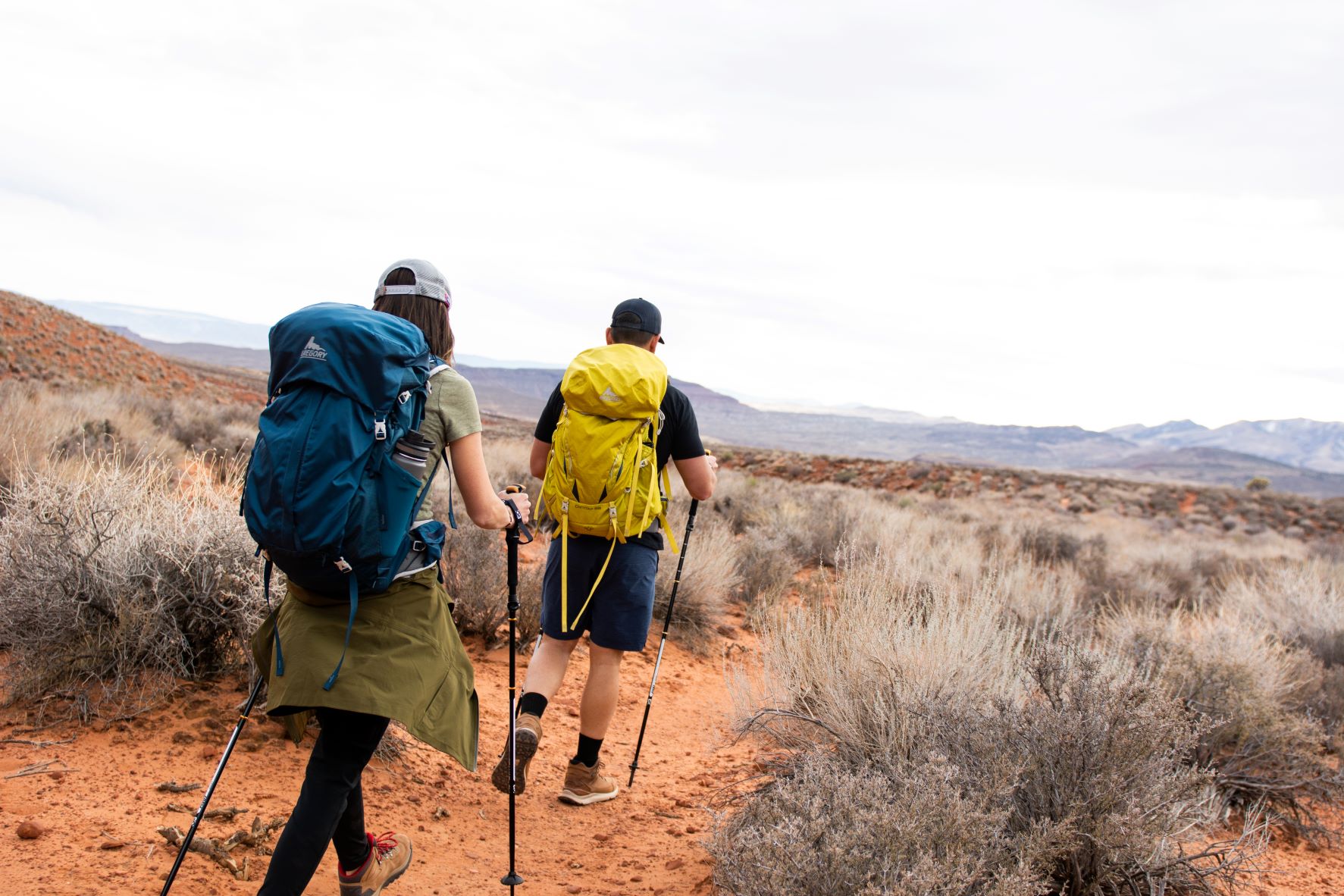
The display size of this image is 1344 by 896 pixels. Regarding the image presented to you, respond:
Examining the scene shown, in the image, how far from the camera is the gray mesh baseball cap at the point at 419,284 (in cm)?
248

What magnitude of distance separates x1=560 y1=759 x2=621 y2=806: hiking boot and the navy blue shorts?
2.15ft

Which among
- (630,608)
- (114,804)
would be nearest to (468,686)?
(630,608)

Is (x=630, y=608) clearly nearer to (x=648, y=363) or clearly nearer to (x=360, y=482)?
(x=648, y=363)

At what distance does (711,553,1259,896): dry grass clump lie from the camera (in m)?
2.54

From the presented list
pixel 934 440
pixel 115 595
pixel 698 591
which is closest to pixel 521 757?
pixel 115 595

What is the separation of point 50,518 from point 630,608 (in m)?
2.79

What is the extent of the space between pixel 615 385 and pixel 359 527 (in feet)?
4.71

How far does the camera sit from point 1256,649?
6203 millimetres

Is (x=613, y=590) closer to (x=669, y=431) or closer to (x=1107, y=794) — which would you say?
A: (x=669, y=431)

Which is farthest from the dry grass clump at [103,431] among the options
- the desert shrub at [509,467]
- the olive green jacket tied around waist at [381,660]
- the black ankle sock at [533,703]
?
the olive green jacket tied around waist at [381,660]

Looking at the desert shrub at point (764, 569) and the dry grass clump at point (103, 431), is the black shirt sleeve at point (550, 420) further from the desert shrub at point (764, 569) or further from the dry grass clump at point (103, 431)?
the desert shrub at point (764, 569)

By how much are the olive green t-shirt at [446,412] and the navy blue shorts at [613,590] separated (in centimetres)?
135

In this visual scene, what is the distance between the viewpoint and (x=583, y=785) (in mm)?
3984

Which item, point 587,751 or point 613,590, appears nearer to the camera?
point 613,590
